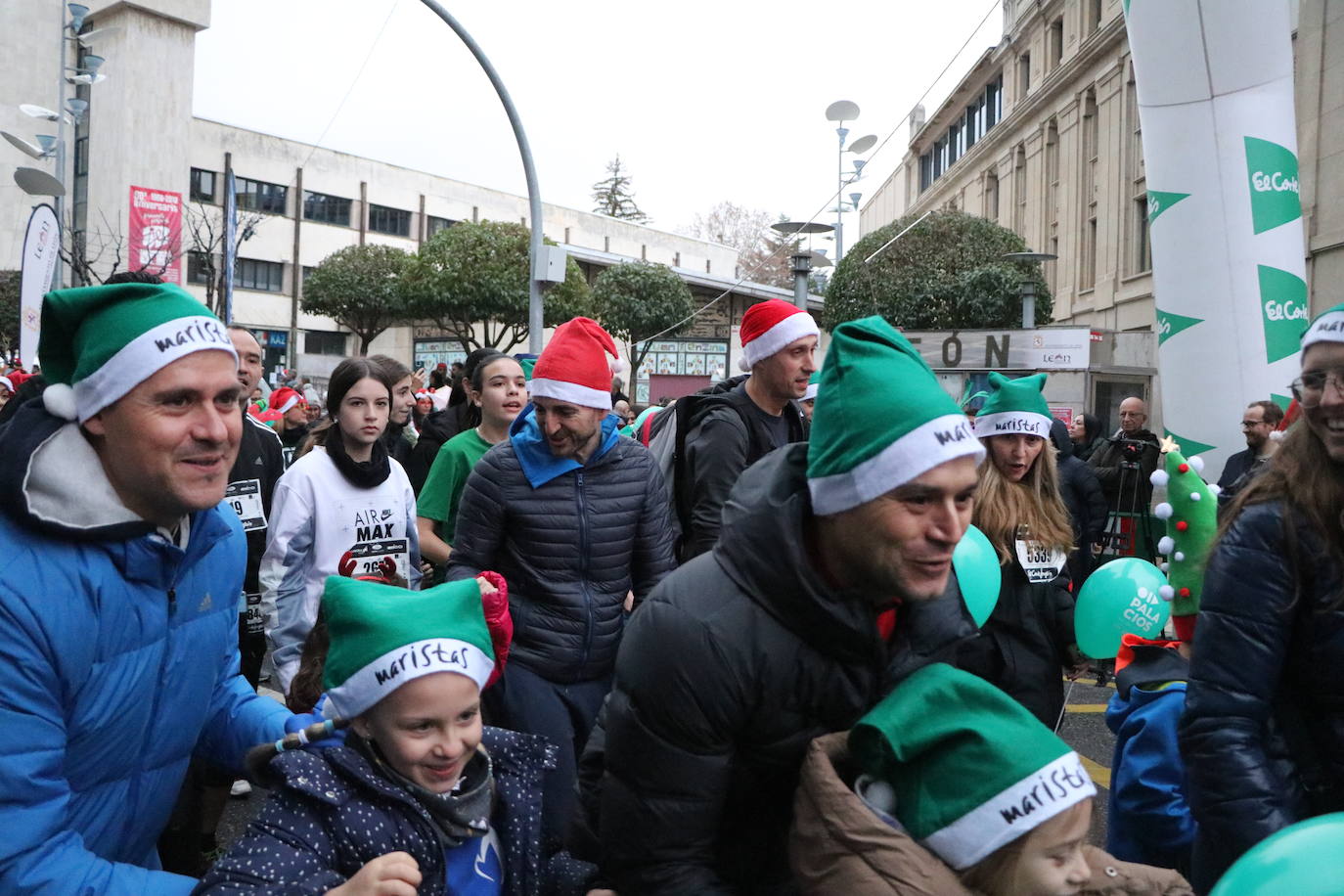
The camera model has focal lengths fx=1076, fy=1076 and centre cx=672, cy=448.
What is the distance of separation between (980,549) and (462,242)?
40227mm

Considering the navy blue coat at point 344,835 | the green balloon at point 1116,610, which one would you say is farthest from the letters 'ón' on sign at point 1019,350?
the navy blue coat at point 344,835

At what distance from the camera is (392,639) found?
2234 millimetres

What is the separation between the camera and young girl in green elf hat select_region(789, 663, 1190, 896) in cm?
156

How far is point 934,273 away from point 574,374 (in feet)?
95.5

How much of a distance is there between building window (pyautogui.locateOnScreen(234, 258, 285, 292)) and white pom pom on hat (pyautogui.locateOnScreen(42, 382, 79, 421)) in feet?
172

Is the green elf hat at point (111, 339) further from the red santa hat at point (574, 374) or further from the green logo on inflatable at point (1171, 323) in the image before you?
the green logo on inflatable at point (1171, 323)

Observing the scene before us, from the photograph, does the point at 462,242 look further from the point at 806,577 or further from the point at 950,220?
the point at 806,577

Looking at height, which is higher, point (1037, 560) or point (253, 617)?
point (1037, 560)

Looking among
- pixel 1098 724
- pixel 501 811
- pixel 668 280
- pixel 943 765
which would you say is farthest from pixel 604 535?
pixel 668 280

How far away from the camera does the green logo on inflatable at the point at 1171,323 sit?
6.86 meters

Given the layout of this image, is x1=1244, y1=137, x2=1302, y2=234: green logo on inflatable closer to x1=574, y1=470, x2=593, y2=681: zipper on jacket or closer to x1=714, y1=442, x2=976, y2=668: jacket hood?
x1=574, y1=470, x2=593, y2=681: zipper on jacket

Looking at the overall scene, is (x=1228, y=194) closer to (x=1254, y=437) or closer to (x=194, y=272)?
(x=1254, y=437)

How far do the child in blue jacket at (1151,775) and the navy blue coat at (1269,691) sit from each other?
27.6 inches

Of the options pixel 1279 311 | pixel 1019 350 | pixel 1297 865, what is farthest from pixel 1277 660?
pixel 1019 350
